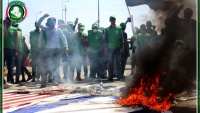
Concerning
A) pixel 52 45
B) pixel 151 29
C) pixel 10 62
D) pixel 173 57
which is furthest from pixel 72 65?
pixel 173 57

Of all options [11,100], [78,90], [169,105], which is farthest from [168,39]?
[11,100]

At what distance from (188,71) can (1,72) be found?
11.5ft

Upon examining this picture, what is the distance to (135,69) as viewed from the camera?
6.51m

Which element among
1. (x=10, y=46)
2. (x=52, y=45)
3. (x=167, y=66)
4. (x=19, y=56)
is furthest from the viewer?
(x=19, y=56)

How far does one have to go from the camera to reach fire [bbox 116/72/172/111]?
5.10 m

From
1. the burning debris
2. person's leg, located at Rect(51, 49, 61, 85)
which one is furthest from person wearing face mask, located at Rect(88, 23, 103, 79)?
the burning debris

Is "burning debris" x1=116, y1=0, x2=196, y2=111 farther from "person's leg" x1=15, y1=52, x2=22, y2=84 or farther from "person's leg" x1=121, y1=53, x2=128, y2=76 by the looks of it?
"person's leg" x1=15, y1=52, x2=22, y2=84

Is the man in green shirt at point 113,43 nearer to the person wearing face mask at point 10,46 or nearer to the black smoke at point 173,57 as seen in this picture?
the black smoke at point 173,57

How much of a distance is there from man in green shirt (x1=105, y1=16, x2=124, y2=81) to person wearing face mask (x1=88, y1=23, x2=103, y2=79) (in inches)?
14.4

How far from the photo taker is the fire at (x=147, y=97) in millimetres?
5096

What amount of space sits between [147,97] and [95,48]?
13.6 ft

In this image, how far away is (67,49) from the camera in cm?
825

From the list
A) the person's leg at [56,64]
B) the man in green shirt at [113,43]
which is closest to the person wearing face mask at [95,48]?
the man in green shirt at [113,43]

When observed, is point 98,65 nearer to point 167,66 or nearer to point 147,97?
point 167,66
